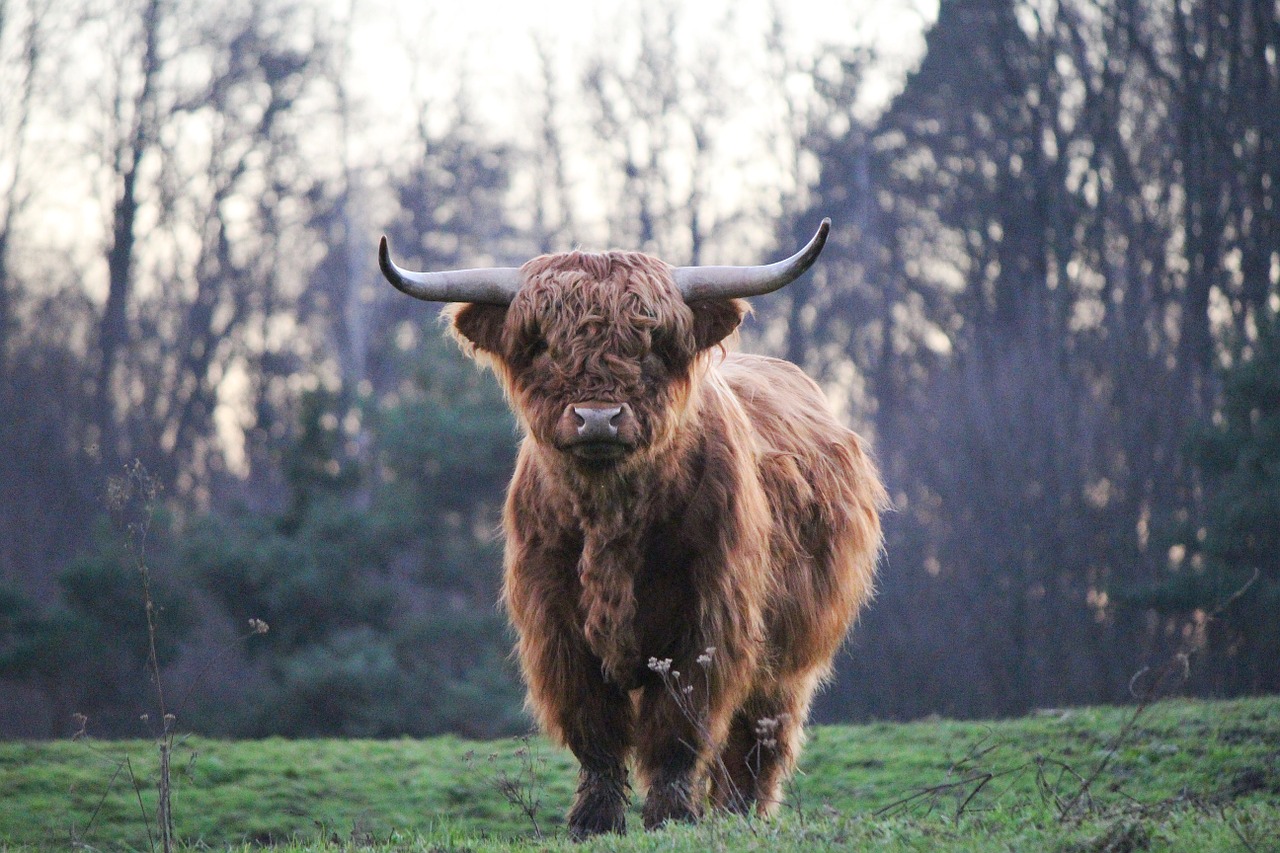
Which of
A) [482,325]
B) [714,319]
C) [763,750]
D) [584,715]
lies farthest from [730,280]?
[763,750]

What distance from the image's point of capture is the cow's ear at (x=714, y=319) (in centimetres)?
469

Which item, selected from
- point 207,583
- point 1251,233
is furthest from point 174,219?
point 1251,233

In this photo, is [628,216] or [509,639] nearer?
[509,639]

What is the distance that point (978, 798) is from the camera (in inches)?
238

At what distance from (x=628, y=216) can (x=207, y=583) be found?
25.9ft

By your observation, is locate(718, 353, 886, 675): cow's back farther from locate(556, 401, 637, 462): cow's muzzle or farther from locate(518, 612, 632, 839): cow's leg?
locate(556, 401, 637, 462): cow's muzzle

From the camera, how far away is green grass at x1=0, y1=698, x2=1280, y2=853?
5.76 metres

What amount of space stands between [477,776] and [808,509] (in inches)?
106

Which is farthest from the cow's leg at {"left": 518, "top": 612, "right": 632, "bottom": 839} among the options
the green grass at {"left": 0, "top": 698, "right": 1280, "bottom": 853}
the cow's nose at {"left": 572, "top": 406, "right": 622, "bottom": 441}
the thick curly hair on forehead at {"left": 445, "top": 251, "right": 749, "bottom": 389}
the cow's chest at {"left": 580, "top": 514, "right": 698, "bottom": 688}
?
the thick curly hair on forehead at {"left": 445, "top": 251, "right": 749, "bottom": 389}

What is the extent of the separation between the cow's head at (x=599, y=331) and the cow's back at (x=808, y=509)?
2.73 ft

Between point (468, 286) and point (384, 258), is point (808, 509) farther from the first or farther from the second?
point (384, 258)

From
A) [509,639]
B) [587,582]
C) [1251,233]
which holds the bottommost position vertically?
[509,639]

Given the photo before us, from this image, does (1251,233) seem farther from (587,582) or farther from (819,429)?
(587,582)

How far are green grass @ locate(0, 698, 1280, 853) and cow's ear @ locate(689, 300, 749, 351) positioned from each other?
1659mm
